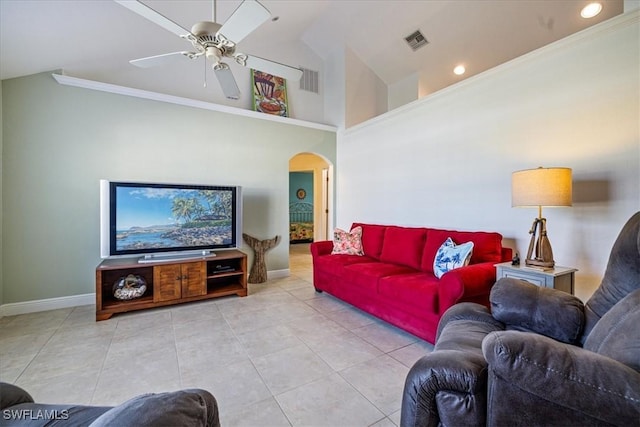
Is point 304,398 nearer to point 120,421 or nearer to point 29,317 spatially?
point 120,421

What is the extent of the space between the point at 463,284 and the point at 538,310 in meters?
0.57

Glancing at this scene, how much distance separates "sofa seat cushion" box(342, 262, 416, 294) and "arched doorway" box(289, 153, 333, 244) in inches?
144

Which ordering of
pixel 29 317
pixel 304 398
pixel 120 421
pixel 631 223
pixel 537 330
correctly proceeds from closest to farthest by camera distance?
1. pixel 120 421
2. pixel 631 223
3. pixel 537 330
4. pixel 304 398
5. pixel 29 317

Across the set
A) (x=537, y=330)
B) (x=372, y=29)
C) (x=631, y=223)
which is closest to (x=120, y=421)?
(x=537, y=330)

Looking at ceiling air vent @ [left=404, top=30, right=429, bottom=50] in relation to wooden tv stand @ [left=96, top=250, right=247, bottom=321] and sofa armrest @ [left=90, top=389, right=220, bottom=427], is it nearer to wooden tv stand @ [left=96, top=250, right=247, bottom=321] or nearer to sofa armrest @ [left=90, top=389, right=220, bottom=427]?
wooden tv stand @ [left=96, top=250, right=247, bottom=321]

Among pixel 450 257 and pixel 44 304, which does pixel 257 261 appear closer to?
pixel 44 304

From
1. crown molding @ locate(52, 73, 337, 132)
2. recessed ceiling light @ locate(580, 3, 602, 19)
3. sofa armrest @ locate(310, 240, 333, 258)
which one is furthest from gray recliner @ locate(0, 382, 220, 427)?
recessed ceiling light @ locate(580, 3, 602, 19)

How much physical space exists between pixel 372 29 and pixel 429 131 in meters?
2.19

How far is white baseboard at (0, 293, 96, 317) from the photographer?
9.62 feet

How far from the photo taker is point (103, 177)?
331 centimetres

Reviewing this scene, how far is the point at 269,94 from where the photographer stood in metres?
4.54

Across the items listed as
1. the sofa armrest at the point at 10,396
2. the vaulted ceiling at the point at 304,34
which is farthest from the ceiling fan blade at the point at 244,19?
the sofa armrest at the point at 10,396

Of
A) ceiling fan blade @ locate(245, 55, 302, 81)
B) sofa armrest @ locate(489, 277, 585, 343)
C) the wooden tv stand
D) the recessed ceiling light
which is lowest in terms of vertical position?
the wooden tv stand

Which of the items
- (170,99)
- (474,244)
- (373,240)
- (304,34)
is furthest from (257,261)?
(304,34)
